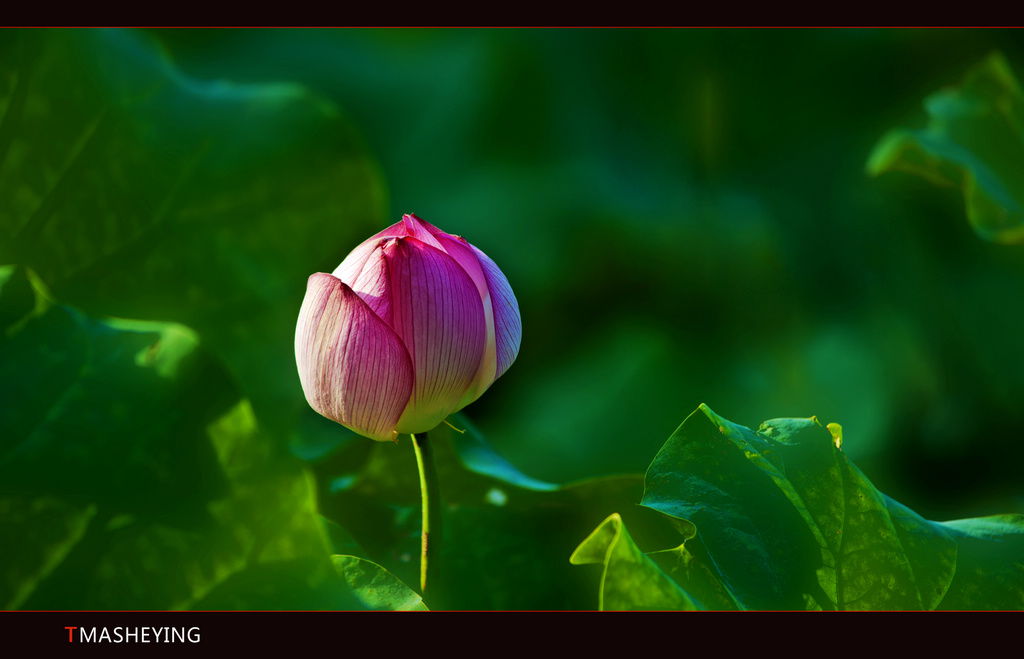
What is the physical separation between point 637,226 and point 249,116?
0.49m

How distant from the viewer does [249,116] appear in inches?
29.0

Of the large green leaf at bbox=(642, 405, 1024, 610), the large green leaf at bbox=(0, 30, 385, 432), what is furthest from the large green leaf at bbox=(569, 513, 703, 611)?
the large green leaf at bbox=(0, 30, 385, 432)

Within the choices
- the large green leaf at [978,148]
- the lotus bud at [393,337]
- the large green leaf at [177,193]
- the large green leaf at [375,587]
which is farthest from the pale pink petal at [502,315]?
the large green leaf at [978,148]

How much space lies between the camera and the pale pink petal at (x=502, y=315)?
42cm

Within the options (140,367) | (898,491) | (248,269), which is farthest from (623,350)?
(140,367)

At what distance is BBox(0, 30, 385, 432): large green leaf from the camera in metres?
0.64

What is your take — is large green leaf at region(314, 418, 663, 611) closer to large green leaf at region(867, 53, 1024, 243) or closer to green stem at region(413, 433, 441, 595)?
green stem at region(413, 433, 441, 595)

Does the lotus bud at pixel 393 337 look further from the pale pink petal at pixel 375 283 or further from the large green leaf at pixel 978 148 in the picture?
the large green leaf at pixel 978 148

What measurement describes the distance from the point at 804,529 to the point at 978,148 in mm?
640

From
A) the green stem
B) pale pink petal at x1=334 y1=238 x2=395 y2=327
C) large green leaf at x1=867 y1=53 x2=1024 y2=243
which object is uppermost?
large green leaf at x1=867 y1=53 x2=1024 y2=243

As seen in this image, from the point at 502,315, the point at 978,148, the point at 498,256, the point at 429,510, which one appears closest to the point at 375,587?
the point at 429,510

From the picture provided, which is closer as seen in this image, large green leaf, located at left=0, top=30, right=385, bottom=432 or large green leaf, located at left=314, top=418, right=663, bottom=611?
large green leaf, located at left=314, top=418, right=663, bottom=611

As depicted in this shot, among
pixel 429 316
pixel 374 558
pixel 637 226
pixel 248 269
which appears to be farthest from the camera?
pixel 637 226

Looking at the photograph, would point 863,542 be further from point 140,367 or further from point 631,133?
point 631,133
